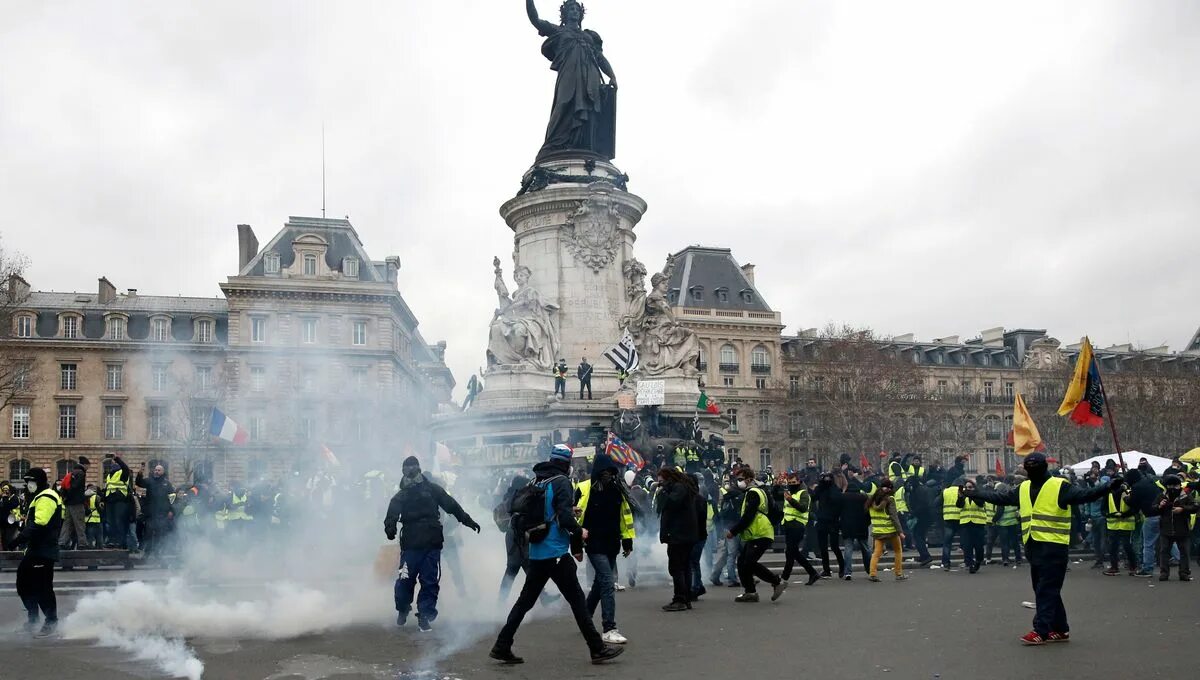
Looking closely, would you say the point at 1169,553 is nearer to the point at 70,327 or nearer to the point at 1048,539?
the point at 1048,539

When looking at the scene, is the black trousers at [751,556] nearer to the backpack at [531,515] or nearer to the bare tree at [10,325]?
the backpack at [531,515]

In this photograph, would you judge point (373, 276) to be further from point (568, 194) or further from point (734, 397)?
point (568, 194)

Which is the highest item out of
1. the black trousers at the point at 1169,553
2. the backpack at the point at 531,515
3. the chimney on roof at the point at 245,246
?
the chimney on roof at the point at 245,246

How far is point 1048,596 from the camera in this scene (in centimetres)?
1030

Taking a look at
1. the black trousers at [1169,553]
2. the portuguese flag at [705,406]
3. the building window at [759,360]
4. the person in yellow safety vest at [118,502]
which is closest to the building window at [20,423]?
the person in yellow safety vest at [118,502]

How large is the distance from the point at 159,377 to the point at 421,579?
4801 cm

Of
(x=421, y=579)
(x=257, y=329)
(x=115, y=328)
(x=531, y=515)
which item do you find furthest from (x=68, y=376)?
(x=531, y=515)

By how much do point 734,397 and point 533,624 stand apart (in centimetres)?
7272

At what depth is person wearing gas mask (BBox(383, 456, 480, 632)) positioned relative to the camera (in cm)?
1209

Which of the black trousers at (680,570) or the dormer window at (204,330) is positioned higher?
the dormer window at (204,330)

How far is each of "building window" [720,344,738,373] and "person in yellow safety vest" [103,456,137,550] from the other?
66217mm

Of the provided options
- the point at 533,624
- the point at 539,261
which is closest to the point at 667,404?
the point at 539,261

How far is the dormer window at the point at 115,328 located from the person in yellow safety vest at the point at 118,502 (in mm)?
44880

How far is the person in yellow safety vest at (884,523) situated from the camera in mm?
17031
